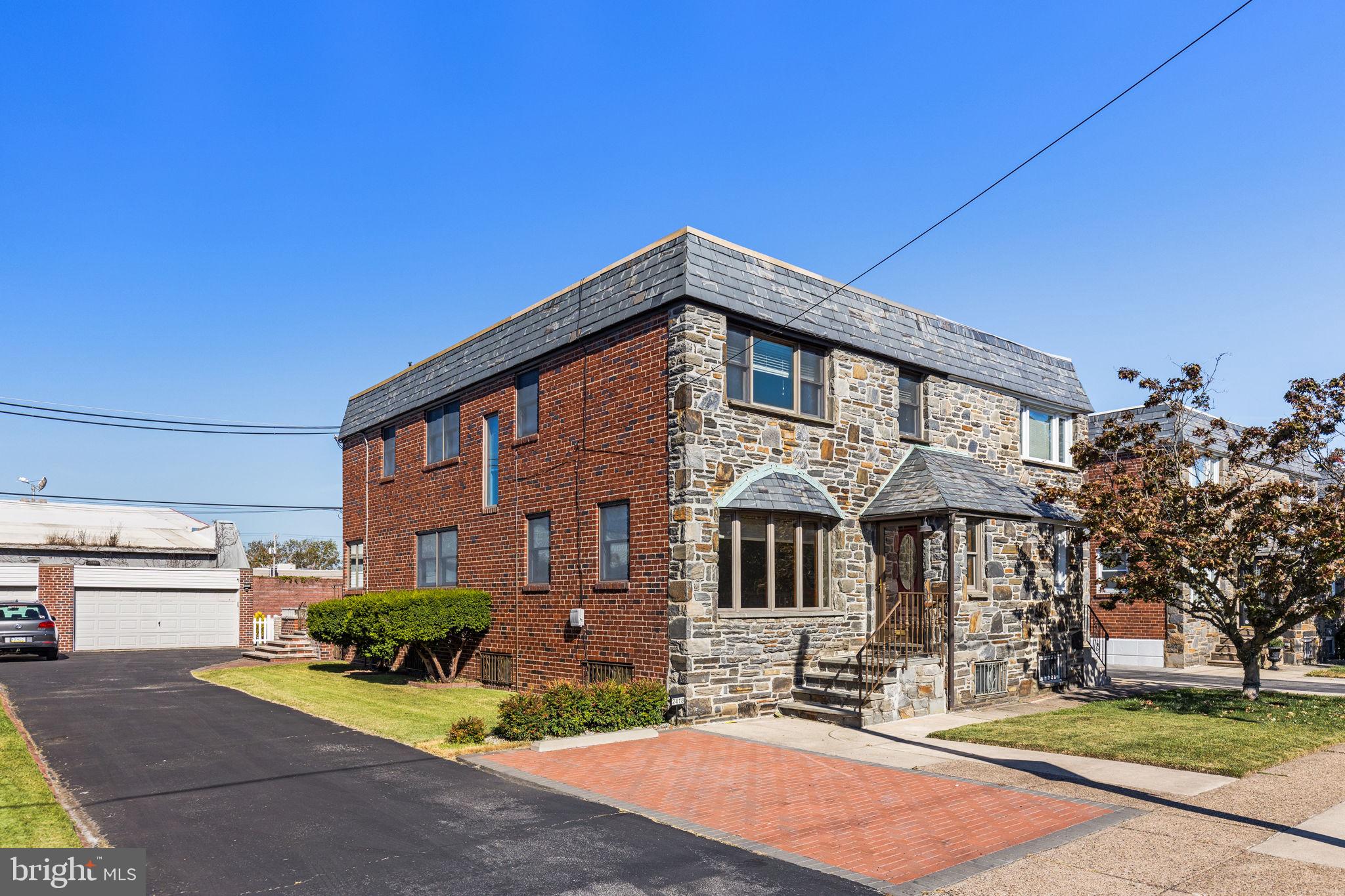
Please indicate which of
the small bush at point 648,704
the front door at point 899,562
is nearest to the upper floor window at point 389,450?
the small bush at point 648,704

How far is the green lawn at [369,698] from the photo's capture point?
14406 mm

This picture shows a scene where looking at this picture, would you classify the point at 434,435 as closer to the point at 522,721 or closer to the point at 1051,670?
the point at 522,721

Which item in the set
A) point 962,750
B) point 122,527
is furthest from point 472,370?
point 122,527

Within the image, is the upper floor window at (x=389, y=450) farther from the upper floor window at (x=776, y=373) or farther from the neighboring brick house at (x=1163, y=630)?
the neighboring brick house at (x=1163, y=630)

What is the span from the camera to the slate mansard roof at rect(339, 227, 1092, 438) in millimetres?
15445

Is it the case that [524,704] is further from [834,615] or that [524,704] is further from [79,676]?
[79,676]

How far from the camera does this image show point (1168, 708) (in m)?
16.0

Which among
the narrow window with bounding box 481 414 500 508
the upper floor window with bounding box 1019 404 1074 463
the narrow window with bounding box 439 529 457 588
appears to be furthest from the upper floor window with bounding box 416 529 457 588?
the upper floor window with bounding box 1019 404 1074 463

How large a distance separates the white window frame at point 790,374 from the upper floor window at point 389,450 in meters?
12.7

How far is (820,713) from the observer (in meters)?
14.9

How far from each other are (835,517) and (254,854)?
441 inches

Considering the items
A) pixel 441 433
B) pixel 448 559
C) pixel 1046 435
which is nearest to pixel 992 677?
pixel 1046 435

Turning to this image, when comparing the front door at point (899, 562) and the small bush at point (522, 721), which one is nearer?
the small bush at point (522, 721)

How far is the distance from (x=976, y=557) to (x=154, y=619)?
109 ft
